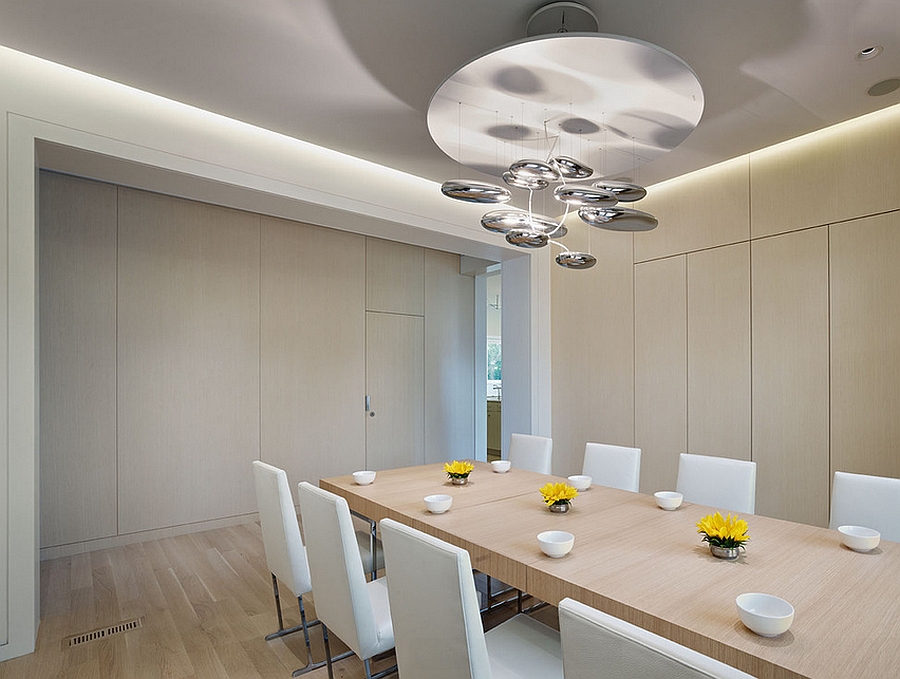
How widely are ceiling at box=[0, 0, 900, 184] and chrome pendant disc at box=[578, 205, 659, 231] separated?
2.76 feet

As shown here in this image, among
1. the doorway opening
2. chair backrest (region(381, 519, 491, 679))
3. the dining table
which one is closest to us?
the dining table

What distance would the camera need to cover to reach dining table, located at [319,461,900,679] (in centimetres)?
124

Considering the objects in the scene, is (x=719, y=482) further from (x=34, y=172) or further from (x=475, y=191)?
(x=34, y=172)

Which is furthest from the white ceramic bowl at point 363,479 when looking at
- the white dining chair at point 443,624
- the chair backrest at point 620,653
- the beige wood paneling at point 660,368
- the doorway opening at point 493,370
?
the doorway opening at point 493,370

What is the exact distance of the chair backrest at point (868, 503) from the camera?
89.2 inches

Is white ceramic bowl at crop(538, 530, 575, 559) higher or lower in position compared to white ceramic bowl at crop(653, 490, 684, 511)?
higher

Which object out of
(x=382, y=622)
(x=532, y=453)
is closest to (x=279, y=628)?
(x=382, y=622)

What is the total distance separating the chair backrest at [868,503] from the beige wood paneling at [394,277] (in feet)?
14.2

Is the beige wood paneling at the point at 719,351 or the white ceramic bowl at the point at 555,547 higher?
the beige wood paneling at the point at 719,351

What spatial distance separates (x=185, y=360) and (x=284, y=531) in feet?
8.56

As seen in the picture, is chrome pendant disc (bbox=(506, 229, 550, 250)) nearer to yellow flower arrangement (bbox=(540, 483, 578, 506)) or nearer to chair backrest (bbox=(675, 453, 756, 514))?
yellow flower arrangement (bbox=(540, 483, 578, 506))

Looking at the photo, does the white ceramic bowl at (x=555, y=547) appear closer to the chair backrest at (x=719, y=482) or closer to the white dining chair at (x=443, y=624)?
the white dining chair at (x=443, y=624)

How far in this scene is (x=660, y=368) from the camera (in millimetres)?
4637

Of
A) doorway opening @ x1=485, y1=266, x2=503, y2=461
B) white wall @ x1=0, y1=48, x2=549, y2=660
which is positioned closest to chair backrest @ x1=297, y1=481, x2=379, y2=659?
white wall @ x1=0, y1=48, x2=549, y2=660
